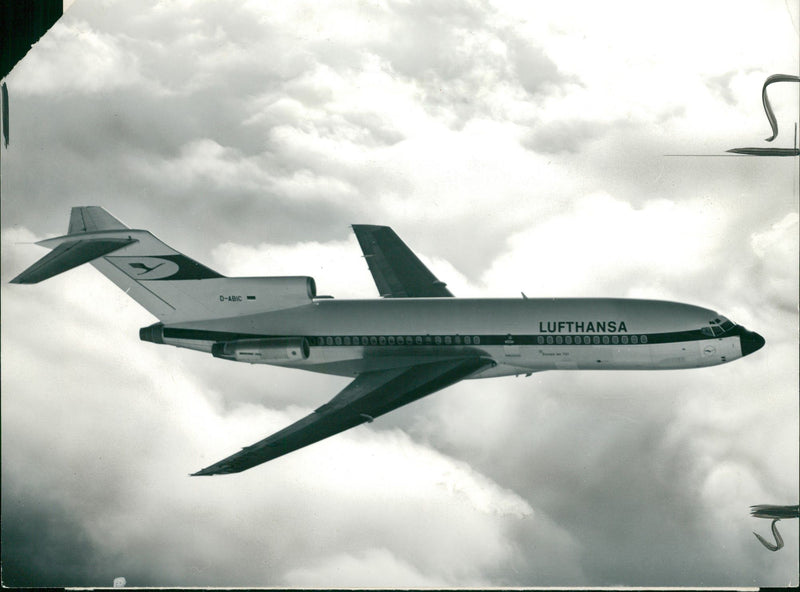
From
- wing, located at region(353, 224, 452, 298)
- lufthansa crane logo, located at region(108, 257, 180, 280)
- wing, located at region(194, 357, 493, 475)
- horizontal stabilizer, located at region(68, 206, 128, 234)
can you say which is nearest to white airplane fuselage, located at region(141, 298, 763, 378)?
wing, located at region(194, 357, 493, 475)

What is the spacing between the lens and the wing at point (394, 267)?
98.3ft

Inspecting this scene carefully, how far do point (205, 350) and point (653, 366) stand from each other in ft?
41.5

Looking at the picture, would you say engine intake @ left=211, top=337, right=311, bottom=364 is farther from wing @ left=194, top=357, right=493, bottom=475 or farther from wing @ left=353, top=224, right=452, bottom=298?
wing @ left=353, top=224, right=452, bottom=298

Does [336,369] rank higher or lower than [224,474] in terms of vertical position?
higher

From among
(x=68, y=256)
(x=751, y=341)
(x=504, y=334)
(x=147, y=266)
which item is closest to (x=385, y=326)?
(x=504, y=334)

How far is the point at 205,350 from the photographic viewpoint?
2764 cm

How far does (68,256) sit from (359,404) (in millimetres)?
8739

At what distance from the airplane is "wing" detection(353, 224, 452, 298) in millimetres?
2364

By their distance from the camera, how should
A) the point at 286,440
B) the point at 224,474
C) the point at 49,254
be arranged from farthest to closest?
the point at 49,254 → the point at 286,440 → the point at 224,474

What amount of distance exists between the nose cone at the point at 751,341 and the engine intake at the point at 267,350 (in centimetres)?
1202

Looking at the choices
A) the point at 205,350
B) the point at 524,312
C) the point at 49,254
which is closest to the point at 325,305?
the point at 205,350

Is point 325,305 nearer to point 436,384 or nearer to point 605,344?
point 436,384

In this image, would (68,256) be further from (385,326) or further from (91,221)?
(385,326)

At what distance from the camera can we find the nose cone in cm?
2642
